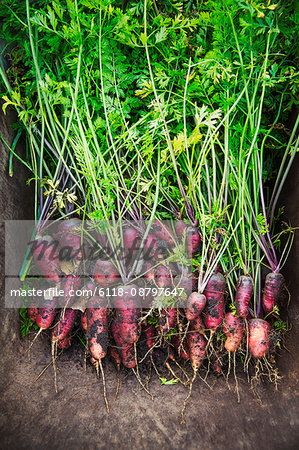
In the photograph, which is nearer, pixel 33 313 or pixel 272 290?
pixel 272 290

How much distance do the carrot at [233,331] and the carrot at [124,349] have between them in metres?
0.57

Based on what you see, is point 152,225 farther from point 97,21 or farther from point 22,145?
point 97,21

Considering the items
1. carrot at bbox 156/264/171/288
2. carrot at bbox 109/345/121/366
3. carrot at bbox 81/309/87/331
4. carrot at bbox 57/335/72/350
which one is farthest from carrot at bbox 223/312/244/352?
carrot at bbox 57/335/72/350

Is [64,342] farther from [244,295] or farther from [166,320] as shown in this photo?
[244,295]

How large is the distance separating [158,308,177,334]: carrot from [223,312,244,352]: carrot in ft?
1.03

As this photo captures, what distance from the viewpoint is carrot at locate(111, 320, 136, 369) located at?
163 centimetres

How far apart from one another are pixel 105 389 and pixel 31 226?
1.12 m

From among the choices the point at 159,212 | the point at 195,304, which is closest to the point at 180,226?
the point at 159,212

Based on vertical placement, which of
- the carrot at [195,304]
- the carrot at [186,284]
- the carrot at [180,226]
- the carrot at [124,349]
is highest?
the carrot at [180,226]

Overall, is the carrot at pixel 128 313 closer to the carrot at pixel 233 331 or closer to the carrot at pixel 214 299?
the carrot at pixel 214 299

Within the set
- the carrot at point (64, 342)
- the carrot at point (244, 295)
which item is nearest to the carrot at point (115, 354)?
the carrot at point (64, 342)

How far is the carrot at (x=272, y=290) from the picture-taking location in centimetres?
164

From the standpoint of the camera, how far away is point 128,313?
1.58 m

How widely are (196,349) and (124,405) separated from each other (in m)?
0.52
